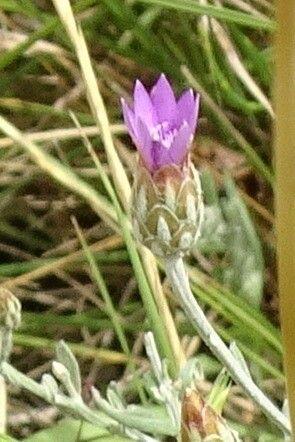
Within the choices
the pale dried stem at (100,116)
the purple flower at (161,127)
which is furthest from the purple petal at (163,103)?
the pale dried stem at (100,116)

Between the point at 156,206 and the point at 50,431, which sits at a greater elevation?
the point at 156,206

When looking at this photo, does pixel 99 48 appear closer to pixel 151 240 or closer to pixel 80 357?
pixel 80 357

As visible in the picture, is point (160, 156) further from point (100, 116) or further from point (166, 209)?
point (100, 116)

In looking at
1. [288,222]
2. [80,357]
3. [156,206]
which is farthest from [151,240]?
[80,357]

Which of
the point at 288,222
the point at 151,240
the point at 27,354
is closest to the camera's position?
the point at 288,222

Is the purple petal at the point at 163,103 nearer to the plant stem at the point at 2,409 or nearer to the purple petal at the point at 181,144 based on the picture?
the purple petal at the point at 181,144

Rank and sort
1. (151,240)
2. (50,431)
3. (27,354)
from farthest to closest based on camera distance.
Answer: (27,354) → (50,431) → (151,240)

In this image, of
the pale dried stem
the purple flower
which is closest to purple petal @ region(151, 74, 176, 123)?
the purple flower
